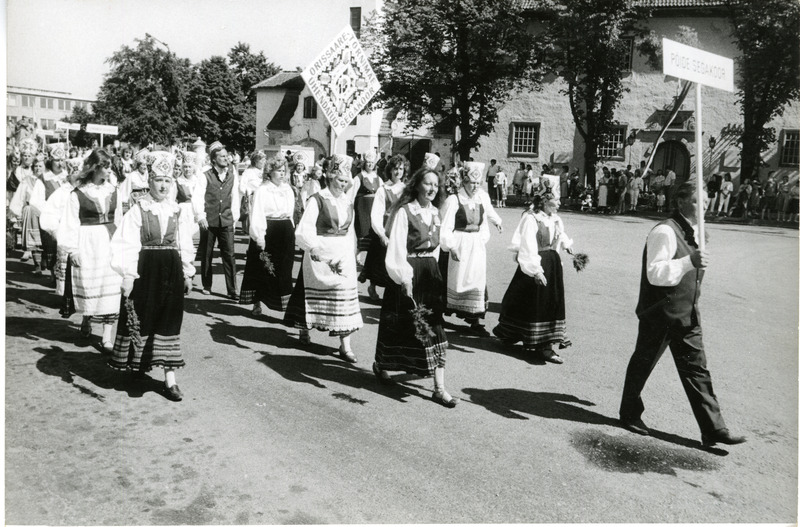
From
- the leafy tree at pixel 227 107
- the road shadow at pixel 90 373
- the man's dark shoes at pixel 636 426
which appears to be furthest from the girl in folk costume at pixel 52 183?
the leafy tree at pixel 227 107

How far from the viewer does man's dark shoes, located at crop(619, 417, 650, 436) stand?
217 inches

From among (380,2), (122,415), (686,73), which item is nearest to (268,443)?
(122,415)

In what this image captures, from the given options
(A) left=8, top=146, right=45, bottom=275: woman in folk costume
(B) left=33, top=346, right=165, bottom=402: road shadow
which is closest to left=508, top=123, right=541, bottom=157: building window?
(A) left=8, top=146, right=45, bottom=275: woman in folk costume

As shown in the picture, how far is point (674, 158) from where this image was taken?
33.5 metres

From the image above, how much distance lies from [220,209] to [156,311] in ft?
14.0

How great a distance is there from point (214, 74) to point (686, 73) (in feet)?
202

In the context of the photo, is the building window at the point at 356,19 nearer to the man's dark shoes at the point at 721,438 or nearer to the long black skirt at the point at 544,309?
the long black skirt at the point at 544,309

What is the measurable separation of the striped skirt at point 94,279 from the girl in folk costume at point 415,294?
8.94ft

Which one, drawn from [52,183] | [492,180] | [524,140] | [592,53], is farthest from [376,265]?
[524,140]

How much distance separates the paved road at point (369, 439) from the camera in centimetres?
438

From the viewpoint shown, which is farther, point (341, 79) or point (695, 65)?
point (341, 79)

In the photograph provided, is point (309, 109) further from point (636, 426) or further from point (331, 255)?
point (636, 426)

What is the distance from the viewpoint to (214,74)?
62188mm

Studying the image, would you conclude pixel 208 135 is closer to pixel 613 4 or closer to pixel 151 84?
pixel 613 4
